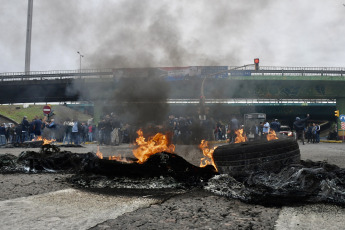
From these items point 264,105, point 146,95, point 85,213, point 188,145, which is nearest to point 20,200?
point 85,213

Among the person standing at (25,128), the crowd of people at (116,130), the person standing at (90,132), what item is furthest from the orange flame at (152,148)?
the person standing at (90,132)

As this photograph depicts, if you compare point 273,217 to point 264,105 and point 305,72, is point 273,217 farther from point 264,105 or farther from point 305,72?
point 264,105

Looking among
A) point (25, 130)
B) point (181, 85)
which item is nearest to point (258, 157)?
point (181, 85)

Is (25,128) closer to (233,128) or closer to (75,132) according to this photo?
(75,132)

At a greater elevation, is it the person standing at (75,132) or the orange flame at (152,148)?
the person standing at (75,132)

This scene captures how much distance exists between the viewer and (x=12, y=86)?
28.2 m

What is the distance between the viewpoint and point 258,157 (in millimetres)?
4234

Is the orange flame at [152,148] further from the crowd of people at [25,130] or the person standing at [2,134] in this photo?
the person standing at [2,134]

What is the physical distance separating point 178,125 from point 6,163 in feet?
26.8

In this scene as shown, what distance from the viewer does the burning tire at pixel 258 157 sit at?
4.22 metres

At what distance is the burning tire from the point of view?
4223mm

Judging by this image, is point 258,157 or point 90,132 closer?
point 258,157

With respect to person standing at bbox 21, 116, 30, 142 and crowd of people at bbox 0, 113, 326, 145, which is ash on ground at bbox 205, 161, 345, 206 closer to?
crowd of people at bbox 0, 113, 326, 145

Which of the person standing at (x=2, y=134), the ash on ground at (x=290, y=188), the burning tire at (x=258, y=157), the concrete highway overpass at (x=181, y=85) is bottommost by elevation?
the ash on ground at (x=290, y=188)
